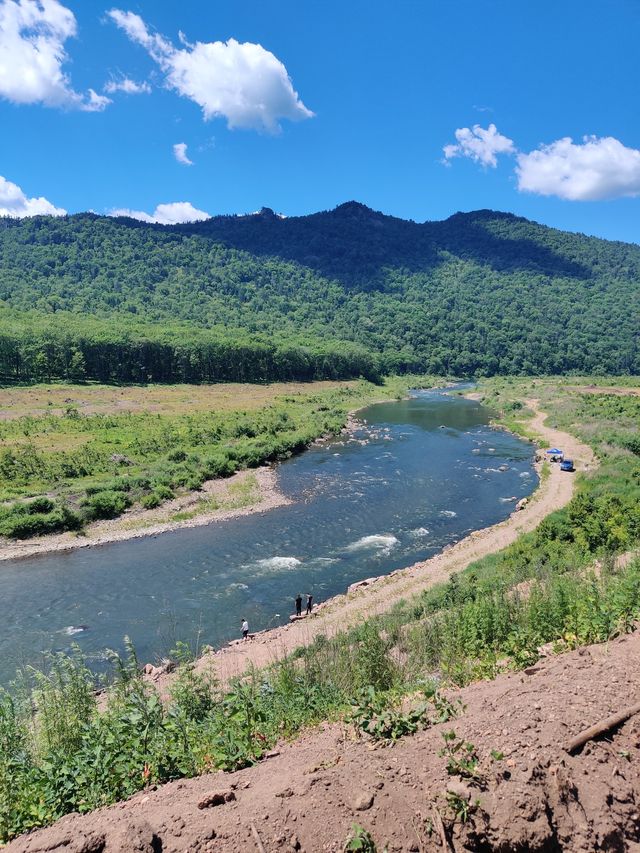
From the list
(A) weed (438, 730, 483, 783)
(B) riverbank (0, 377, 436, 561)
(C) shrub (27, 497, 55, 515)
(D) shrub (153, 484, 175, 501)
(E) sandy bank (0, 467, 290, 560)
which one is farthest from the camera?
(D) shrub (153, 484, 175, 501)

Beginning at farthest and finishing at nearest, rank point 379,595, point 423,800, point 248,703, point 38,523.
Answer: point 38,523 < point 379,595 < point 248,703 < point 423,800

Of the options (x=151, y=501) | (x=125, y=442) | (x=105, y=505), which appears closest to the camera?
(x=105, y=505)

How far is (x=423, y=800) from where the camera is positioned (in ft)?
19.4

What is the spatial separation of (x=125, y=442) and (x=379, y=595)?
1524 inches

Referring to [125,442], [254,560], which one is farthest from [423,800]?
[125,442]

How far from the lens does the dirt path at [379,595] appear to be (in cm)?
1924

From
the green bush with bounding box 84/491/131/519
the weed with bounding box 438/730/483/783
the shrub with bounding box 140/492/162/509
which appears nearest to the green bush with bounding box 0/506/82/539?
the green bush with bounding box 84/491/131/519

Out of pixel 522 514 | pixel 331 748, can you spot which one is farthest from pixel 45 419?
pixel 331 748

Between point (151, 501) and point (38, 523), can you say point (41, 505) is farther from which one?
point (151, 501)

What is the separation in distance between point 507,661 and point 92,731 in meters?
8.55

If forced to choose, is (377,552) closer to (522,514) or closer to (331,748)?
(522,514)

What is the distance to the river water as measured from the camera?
23.1 meters

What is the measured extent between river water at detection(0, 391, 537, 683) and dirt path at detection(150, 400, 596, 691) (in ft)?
4.85

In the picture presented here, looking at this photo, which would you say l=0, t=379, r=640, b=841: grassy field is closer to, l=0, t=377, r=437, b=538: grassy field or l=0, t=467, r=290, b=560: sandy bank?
l=0, t=467, r=290, b=560: sandy bank
